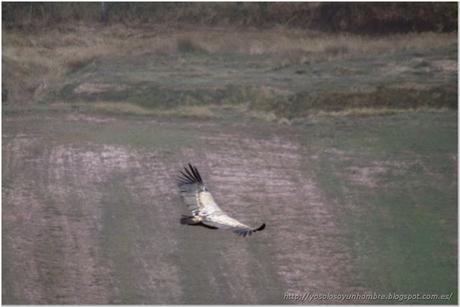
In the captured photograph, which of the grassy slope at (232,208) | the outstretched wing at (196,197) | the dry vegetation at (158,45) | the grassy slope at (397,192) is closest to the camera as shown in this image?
the outstretched wing at (196,197)

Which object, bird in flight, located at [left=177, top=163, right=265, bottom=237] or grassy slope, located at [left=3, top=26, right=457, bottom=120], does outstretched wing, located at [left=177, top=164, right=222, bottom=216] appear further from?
grassy slope, located at [left=3, top=26, right=457, bottom=120]

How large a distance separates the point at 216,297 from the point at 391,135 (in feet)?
25.6

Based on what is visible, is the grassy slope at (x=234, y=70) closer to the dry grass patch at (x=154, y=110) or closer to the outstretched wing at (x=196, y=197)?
the dry grass patch at (x=154, y=110)

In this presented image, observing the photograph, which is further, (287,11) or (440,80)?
(287,11)

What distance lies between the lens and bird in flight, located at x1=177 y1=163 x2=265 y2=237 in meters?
9.09

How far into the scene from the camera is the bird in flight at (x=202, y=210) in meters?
9.09

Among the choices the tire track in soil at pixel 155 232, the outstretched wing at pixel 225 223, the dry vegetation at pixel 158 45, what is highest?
the outstretched wing at pixel 225 223

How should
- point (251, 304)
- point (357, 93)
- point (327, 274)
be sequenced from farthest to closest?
point (357, 93) → point (327, 274) → point (251, 304)

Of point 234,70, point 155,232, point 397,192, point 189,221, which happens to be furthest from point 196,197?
point 234,70

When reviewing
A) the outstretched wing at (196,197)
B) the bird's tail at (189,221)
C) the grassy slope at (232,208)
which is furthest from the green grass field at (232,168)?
the bird's tail at (189,221)

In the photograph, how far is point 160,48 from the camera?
28.4 meters

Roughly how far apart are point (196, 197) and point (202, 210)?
0.84 ft

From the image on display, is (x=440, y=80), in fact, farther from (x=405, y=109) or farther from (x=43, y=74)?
(x=43, y=74)

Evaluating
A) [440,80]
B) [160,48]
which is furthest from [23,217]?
[160,48]
